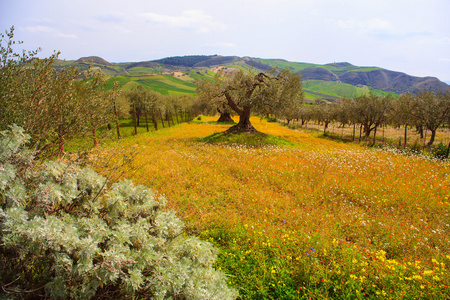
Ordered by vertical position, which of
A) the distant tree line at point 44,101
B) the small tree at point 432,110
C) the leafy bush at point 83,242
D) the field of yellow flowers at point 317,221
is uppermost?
the small tree at point 432,110

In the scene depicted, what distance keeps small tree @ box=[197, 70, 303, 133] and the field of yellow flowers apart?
11.2 meters

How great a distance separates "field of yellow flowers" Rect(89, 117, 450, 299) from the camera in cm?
495

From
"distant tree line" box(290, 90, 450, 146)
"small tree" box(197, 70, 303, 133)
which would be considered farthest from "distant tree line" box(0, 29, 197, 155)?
"distant tree line" box(290, 90, 450, 146)

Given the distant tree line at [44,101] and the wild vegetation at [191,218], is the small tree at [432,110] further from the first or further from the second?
the distant tree line at [44,101]

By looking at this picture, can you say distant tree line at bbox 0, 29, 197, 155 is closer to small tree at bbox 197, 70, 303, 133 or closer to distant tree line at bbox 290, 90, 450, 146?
small tree at bbox 197, 70, 303, 133

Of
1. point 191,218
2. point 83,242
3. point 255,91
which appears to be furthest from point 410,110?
point 83,242

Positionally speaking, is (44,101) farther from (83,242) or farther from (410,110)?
(410,110)

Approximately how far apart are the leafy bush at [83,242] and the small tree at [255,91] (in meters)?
22.3

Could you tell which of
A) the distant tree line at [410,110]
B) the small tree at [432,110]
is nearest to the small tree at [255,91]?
the distant tree line at [410,110]

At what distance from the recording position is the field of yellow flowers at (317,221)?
16.2 feet

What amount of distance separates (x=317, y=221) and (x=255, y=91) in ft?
66.4

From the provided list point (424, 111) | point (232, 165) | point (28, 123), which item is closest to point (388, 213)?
point (232, 165)

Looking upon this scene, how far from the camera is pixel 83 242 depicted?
8.40ft

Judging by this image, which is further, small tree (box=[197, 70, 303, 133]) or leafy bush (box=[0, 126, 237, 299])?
small tree (box=[197, 70, 303, 133])
